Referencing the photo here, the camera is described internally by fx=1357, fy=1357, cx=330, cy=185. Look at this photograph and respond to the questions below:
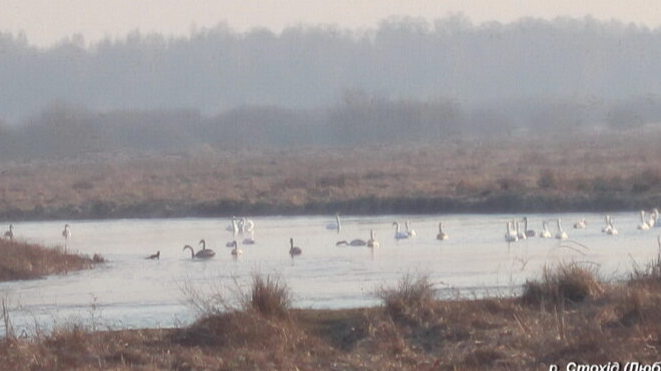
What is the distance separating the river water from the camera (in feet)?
55.8

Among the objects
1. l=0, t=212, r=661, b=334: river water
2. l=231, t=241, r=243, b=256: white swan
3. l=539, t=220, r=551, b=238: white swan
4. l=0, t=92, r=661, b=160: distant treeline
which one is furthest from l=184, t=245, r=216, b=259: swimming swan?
l=0, t=92, r=661, b=160: distant treeline

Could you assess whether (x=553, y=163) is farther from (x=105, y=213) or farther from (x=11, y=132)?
(x=11, y=132)

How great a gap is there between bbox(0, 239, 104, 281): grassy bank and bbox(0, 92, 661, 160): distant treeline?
5200cm

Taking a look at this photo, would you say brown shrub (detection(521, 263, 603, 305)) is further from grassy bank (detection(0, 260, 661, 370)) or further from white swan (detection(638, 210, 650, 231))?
white swan (detection(638, 210, 650, 231))

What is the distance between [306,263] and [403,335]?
1083 centimetres

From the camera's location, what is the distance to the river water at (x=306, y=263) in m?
17.0

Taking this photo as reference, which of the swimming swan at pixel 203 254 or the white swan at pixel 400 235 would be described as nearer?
the swimming swan at pixel 203 254

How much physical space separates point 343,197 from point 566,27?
95.3 meters

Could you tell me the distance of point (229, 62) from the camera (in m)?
129

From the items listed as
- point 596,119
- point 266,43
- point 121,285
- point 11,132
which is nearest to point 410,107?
point 596,119

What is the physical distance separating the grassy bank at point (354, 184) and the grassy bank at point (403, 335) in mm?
20878

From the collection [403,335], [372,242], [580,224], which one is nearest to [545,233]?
[580,224]

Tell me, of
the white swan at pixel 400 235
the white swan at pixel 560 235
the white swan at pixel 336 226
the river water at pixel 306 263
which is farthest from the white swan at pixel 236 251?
the white swan at pixel 560 235

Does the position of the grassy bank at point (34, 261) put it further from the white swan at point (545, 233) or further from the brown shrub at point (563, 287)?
the brown shrub at point (563, 287)
